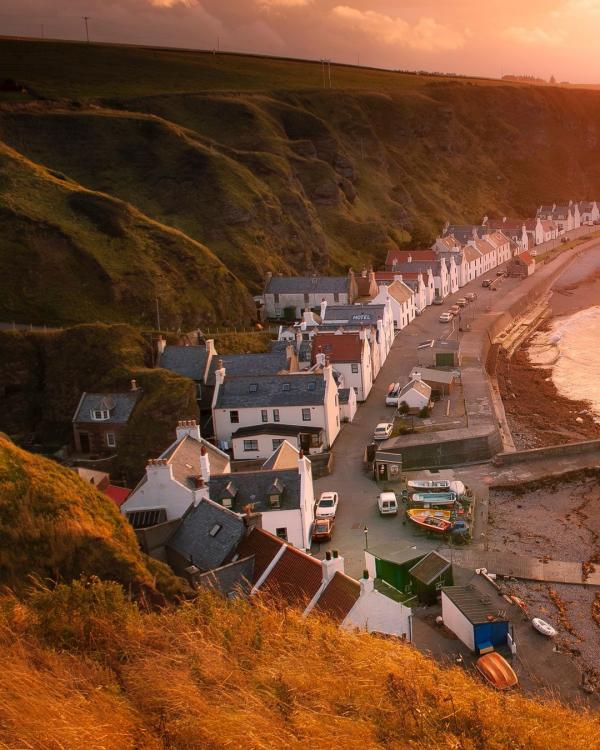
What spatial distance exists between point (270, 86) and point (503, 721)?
16028cm

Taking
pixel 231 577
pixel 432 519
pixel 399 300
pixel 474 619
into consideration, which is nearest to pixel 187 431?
pixel 231 577

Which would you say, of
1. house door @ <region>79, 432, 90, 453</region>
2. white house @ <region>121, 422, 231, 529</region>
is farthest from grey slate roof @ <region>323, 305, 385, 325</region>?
white house @ <region>121, 422, 231, 529</region>

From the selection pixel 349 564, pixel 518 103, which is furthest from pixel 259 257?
pixel 518 103

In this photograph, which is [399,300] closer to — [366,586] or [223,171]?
[223,171]

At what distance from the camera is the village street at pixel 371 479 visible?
106 ft

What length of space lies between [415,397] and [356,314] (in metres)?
15.9

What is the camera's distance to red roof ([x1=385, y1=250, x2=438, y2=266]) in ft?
317

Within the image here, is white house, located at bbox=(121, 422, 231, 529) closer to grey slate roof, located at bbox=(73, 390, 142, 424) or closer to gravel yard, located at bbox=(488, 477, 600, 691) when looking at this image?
gravel yard, located at bbox=(488, 477, 600, 691)

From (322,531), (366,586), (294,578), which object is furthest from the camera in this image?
(322,531)

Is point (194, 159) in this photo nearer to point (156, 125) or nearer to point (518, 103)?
point (156, 125)

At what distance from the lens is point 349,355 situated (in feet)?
171

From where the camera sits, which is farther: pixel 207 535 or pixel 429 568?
pixel 429 568

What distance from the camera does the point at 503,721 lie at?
1220 cm

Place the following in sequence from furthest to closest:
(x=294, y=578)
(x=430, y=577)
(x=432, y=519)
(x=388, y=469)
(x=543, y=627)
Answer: (x=388, y=469) < (x=432, y=519) < (x=430, y=577) < (x=543, y=627) < (x=294, y=578)
